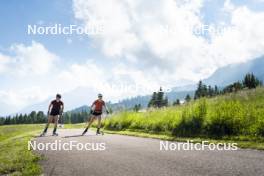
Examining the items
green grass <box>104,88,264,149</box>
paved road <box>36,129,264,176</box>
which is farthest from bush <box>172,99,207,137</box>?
paved road <box>36,129,264,176</box>

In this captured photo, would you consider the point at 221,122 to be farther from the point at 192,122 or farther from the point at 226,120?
Result: the point at 192,122

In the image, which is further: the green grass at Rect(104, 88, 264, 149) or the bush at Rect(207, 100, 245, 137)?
the bush at Rect(207, 100, 245, 137)

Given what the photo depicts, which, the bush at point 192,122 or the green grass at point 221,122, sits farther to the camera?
the bush at point 192,122

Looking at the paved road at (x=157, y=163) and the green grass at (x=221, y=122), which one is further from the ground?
the green grass at (x=221, y=122)

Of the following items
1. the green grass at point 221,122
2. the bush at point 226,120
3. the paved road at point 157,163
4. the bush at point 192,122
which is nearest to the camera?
the paved road at point 157,163

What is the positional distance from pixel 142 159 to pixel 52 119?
49.9 feet

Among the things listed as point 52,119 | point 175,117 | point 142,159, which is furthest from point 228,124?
point 52,119

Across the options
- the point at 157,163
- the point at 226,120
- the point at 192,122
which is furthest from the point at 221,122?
the point at 157,163

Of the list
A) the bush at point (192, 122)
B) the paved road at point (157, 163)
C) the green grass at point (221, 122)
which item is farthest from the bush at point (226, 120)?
the paved road at point (157, 163)

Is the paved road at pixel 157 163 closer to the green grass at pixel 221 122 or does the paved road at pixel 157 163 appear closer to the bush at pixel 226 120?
the green grass at pixel 221 122

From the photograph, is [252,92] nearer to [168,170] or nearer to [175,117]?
[175,117]

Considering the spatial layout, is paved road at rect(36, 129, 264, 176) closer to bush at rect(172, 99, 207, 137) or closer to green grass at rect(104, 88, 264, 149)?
green grass at rect(104, 88, 264, 149)

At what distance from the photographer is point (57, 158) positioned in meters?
11.5

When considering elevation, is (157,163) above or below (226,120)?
below
